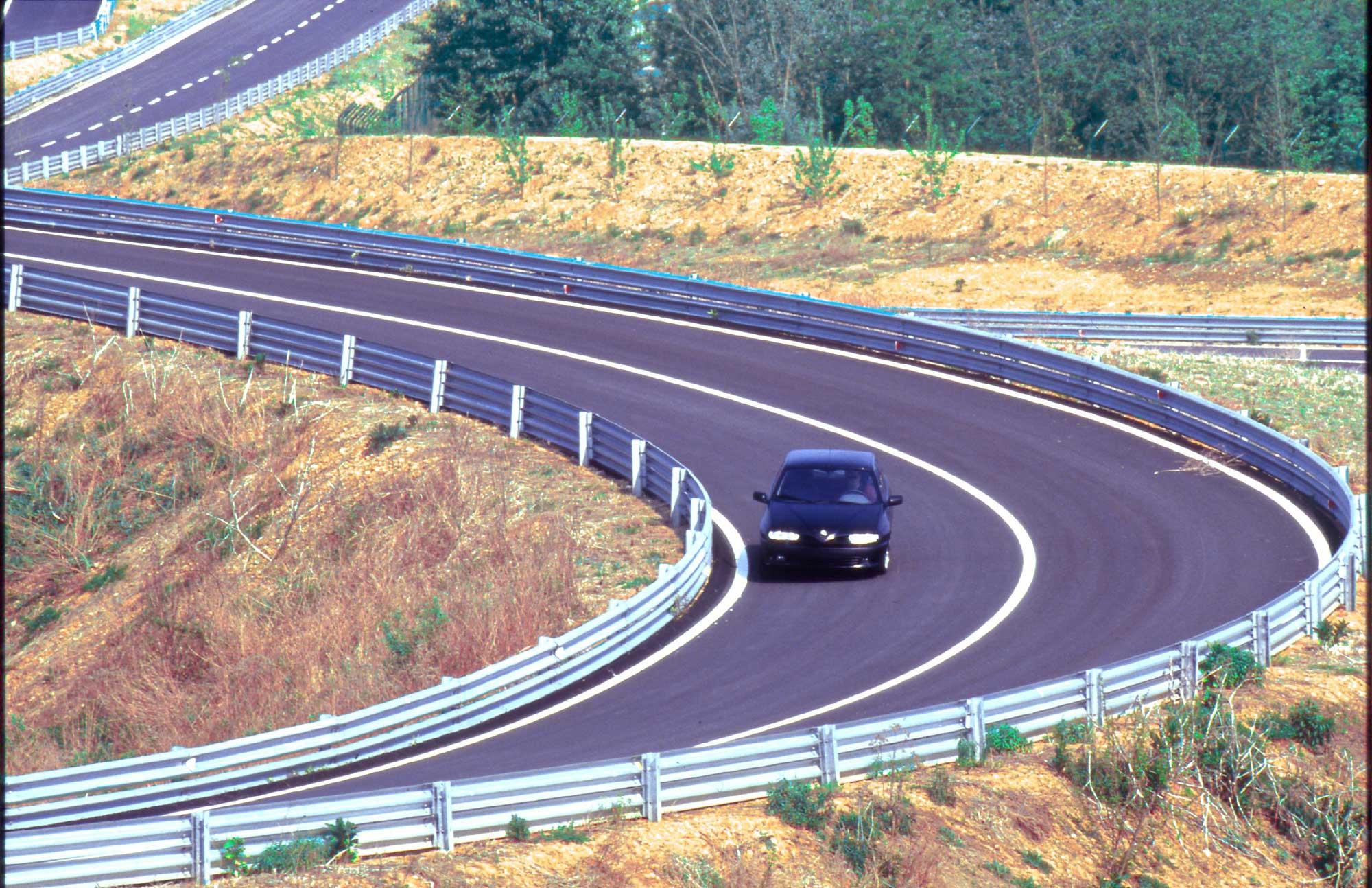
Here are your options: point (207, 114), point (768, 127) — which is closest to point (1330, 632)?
point (768, 127)

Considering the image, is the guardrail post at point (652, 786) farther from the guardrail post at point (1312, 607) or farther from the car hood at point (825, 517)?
the guardrail post at point (1312, 607)

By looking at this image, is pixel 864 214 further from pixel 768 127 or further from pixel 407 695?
pixel 407 695

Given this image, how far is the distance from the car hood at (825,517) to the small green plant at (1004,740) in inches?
206

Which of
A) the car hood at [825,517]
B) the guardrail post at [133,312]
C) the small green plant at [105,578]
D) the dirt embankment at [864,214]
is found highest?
the dirt embankment at [864,214]

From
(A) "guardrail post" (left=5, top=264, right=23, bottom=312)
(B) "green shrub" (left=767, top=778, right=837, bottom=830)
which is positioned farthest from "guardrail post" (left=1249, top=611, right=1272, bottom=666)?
(A) "guardrail post" (left=5, top=264, right=23, bottom=312)

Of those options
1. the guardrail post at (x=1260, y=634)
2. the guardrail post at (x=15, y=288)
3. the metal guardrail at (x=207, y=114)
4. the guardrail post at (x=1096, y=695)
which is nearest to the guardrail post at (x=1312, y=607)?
the guardrail post at (x=1260, y=634)

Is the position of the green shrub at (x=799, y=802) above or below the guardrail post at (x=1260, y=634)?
below

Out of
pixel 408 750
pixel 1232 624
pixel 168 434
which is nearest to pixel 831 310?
pixel 168 434

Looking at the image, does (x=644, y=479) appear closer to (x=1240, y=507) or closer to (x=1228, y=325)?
(x=1240, y=507)

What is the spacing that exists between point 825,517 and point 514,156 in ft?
117

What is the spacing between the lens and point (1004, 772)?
13828 mm

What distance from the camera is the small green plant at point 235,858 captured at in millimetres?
11172

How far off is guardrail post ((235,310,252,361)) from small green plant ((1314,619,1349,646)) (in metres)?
21.4

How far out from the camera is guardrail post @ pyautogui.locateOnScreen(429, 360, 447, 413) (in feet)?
88.8
